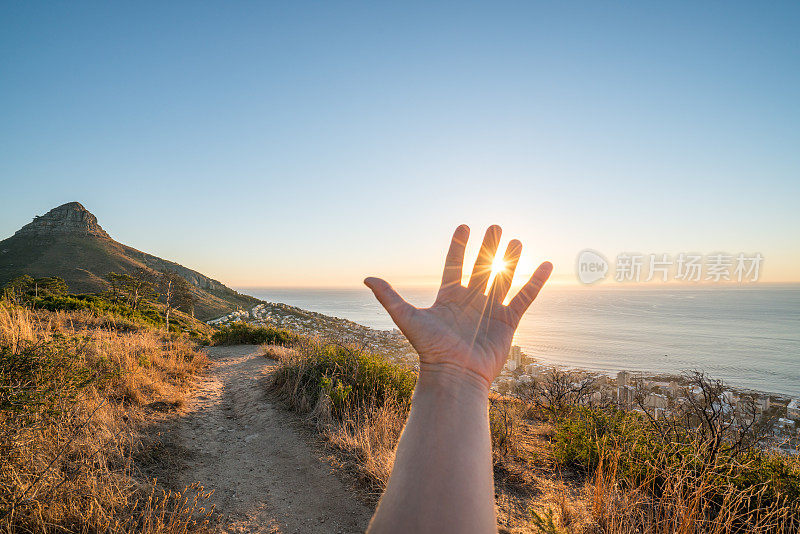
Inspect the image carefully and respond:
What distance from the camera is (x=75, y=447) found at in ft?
10.2

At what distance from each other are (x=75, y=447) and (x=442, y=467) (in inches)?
154

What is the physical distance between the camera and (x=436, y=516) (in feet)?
2.78

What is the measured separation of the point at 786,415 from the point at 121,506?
1626 cm

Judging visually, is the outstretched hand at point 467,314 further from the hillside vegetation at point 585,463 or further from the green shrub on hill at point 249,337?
the green shrub on hill at point 249,337

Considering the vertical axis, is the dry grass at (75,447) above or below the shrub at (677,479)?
below

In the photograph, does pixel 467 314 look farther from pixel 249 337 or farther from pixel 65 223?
pixel 65 223

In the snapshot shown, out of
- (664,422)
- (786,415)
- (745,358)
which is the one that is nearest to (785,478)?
(664,422)

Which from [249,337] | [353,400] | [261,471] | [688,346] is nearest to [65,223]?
[249,337]

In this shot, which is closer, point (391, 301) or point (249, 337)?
point (391, 301)

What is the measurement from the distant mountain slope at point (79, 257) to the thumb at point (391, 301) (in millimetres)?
40882

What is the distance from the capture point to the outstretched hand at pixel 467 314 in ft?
3.93

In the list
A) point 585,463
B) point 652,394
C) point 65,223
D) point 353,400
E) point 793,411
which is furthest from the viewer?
point 65,223

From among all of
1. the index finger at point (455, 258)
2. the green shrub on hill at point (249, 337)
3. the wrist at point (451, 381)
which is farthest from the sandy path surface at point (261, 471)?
the green shrub on hill at point (249, 337)

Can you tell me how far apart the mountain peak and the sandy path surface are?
65773 millimetres
